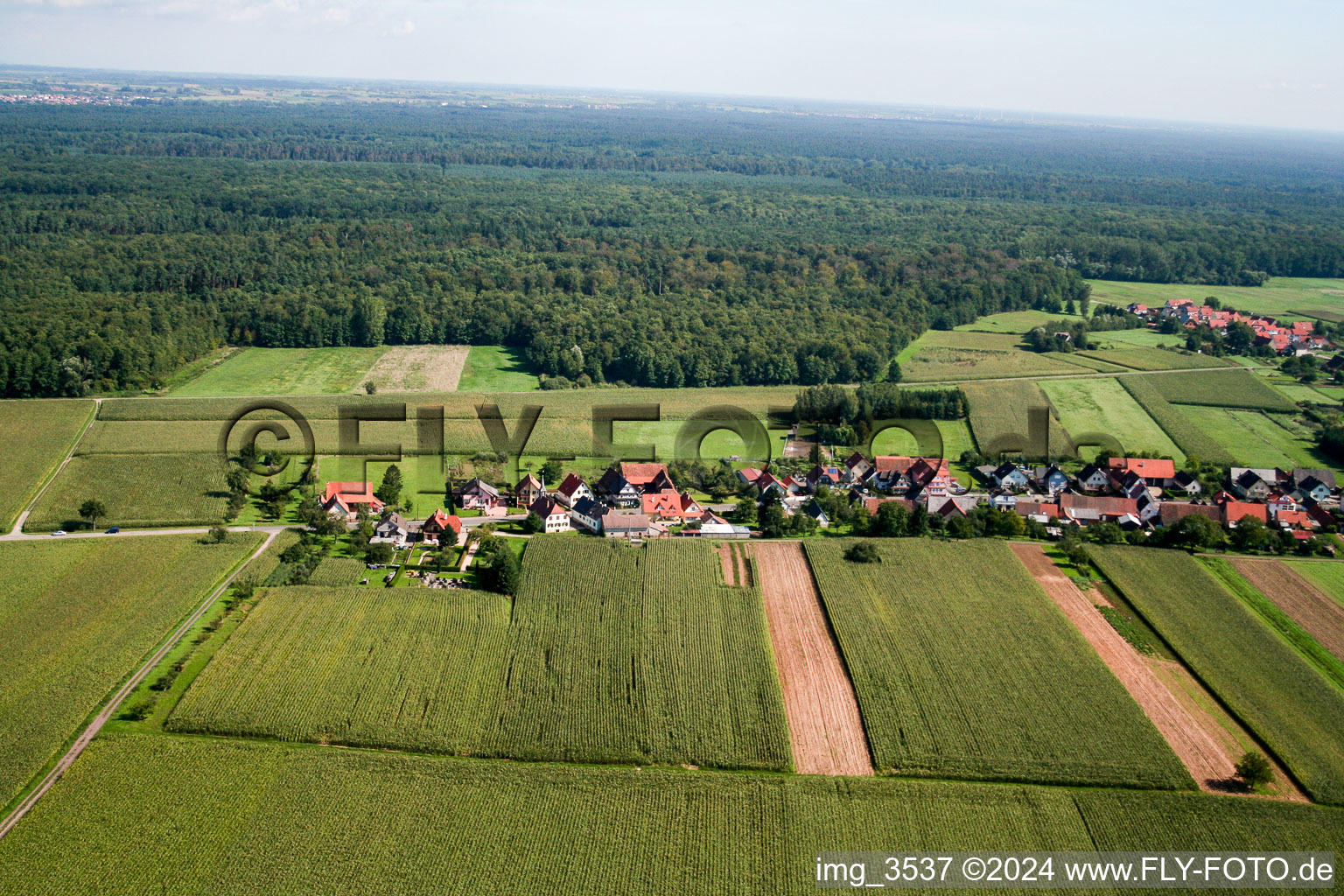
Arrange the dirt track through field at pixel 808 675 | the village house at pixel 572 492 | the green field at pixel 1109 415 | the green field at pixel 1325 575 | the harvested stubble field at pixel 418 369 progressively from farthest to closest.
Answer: the harvested stubble field at pixel 418 369
the green field at pixel 1109 415
the village house at pixel 572 492
the green field at pixel 1325 575
the dirt track through field at pixel 808 675

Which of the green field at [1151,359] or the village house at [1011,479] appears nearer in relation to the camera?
the village house at [1011,479]

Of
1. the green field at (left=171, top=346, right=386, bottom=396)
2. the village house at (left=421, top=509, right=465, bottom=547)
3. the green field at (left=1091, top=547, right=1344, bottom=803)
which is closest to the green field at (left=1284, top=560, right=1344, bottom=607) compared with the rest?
the green field at (left=1091, top=547, right=1344, bottom=803)

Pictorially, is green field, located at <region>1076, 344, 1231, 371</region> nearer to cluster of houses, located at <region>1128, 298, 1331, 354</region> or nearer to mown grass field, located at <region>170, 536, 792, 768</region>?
cluster of houses, located at <region>1128, 298, 1331, 354</region>

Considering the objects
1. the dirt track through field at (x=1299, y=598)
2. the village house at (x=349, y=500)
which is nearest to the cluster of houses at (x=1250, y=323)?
the dirt track through field at (x=1299, y=598)

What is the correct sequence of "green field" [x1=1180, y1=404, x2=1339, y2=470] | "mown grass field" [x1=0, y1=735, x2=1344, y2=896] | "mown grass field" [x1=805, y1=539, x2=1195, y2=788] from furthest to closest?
"green field" [x1=1180, y1=404, x2=1339, y2=470] < "mown grass field" [x1=805, y1=539, x2=1195, y2=788] < "mown grass field" [x1=0, y1=735, x2=1344, y2=896]

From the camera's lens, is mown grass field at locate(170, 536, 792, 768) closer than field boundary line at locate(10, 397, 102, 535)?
Yes

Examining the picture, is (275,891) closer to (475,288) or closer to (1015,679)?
(1015,679)
